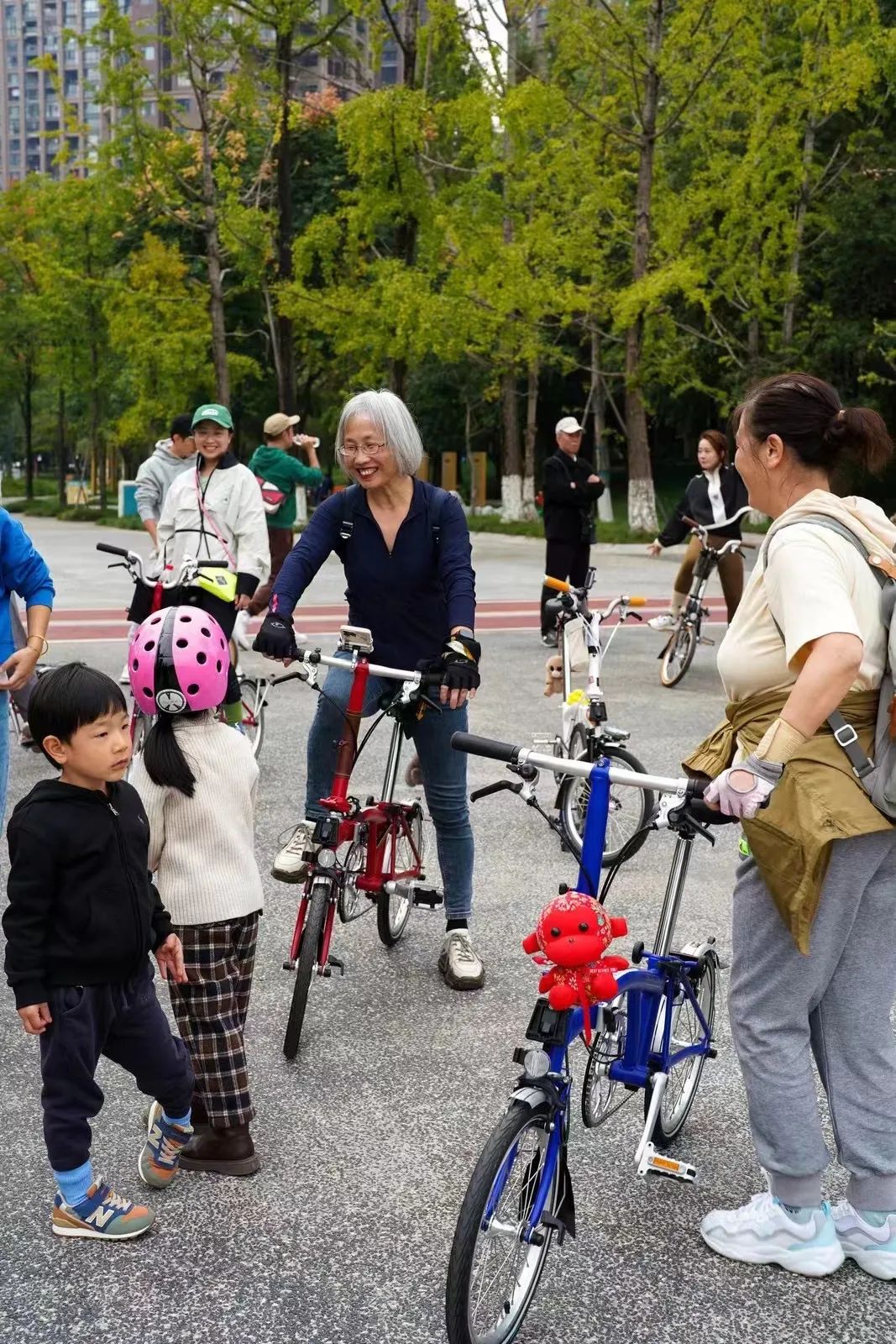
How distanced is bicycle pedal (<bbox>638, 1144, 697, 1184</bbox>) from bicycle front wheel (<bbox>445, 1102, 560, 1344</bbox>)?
467 millimetres

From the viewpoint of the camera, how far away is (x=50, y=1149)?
3295mm

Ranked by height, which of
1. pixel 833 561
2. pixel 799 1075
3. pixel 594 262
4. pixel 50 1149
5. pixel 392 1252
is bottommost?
pixel 392 1252

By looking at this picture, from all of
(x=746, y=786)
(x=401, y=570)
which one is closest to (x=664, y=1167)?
(x=746, y=786)

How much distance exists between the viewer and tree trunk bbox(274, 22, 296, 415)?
26766 millimetres

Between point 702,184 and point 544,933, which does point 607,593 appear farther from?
point 544,933

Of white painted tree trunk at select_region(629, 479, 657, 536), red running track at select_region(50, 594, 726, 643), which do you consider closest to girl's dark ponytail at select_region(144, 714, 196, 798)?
red running track at select_region(50, 594, 726, 643)

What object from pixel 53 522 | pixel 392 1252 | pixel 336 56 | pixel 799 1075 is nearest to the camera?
pixel 799 1075

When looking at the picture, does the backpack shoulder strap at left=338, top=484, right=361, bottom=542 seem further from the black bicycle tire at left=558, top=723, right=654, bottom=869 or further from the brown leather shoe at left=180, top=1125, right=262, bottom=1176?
the brown leather shoe at left=180, top=1125, right=262, bottom=1176

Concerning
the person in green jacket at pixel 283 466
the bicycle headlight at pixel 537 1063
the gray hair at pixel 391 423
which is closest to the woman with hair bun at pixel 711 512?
the person in green jacket at pixel 283 466

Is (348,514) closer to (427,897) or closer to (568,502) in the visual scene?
(427,897)

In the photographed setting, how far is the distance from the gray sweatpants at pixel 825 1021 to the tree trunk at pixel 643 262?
24.1m

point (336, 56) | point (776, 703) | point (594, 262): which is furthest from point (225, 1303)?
point (336, 56)

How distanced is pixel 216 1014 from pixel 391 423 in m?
2.04

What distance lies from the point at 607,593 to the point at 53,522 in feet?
89.0
